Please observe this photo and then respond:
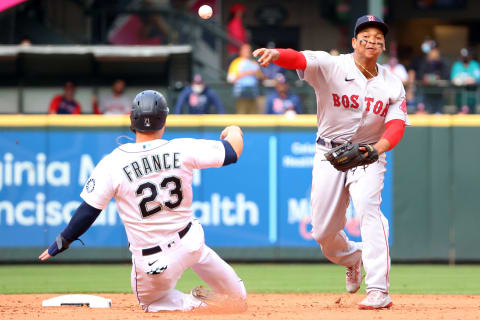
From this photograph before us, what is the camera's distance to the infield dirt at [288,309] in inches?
229

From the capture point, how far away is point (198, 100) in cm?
1214

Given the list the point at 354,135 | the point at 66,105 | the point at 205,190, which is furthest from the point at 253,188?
the point at 354,135

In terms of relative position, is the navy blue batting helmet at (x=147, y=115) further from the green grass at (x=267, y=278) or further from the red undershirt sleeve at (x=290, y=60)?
the green grass at (x=267, y=278)

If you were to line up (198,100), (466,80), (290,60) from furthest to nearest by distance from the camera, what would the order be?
(466,80) → (198,100) → (290,60)

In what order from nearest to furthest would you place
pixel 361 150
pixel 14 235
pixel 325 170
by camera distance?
pixel 361 150, pixel 325 170, pixel 14 235

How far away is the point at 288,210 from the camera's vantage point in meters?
11.3

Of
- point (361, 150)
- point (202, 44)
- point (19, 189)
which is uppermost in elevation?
point (202, 44)

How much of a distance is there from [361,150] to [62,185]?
589 cm

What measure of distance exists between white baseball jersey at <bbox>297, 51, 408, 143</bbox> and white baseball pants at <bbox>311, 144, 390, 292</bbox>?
0.27 m

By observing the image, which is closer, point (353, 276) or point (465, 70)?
point (353, 276)

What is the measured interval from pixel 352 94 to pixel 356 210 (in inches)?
32.8

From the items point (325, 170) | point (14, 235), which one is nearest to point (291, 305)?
point (325, 170)

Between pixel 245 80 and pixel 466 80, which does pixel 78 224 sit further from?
pixel 466 80

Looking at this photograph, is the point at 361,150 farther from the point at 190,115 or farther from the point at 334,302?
the point at 190,115
